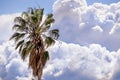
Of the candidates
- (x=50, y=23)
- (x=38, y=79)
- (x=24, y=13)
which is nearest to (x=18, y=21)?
(x=24, y=13)

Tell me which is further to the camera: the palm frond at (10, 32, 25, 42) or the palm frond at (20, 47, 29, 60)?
the palm frond at (10, 32, 25, 42)

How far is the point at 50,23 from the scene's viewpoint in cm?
3962

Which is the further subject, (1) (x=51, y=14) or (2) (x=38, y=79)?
(1) (x=51, y=14)

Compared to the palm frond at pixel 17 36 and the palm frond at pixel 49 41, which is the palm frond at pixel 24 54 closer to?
the palm frond at pixel 17 36

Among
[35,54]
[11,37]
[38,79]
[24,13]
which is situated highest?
[24,13]

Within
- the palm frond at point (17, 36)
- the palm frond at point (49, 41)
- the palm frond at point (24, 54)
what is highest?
the palm frond at point (17, 36)

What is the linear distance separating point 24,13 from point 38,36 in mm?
3464

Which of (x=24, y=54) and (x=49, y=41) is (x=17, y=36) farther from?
(x=49, y=41)

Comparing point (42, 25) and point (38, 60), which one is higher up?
point (42, 25)

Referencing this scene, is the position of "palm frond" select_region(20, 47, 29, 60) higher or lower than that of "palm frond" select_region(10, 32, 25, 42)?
lower

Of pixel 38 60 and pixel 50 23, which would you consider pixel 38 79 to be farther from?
pixel 50 23

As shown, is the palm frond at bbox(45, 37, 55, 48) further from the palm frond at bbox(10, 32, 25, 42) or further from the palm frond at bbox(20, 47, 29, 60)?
the palm frond at bbox(10, 32, 25, 42)

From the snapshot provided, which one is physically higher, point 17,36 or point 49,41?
point 17,36

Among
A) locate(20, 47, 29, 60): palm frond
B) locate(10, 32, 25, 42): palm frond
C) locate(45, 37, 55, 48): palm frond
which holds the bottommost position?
locate(20, 47, 29, 60): palm frond
